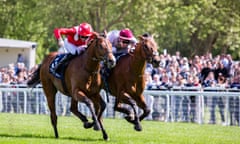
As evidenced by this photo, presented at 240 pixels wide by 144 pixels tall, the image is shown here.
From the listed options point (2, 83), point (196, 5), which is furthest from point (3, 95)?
point (196, 5)

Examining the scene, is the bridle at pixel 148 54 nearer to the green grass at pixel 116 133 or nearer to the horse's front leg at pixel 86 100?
the horse's front leg at pixel 86 100

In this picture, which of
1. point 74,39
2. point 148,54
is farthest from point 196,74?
point 148,54

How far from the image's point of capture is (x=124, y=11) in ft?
109

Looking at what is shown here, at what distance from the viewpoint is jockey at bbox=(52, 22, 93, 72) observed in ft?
43.7

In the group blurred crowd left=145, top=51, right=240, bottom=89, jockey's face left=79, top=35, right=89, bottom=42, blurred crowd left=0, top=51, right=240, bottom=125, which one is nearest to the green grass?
blurred crowd left=0, top=51, right=240, bottom=125

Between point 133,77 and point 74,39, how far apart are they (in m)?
1.39

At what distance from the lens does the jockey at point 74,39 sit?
13.3 m

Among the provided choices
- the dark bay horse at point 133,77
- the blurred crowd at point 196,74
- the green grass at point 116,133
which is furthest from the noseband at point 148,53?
the blurred crowd at point 196,74

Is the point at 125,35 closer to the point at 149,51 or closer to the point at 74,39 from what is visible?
the point at 74,39

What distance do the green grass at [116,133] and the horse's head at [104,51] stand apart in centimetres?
140

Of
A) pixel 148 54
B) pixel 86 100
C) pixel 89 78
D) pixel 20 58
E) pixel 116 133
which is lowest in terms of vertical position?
pixel 116 133

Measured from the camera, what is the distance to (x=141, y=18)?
33.2 meters

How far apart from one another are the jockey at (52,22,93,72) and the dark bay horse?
0.82 metres

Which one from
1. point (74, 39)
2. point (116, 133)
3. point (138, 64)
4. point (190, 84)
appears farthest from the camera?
point (190, 84)
